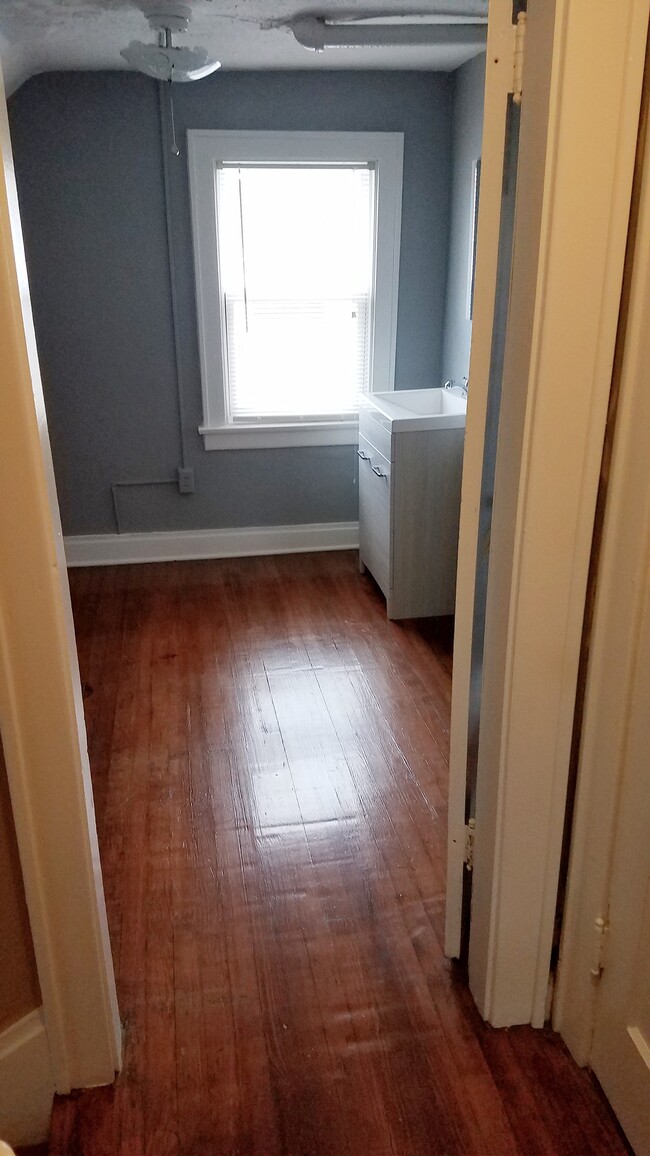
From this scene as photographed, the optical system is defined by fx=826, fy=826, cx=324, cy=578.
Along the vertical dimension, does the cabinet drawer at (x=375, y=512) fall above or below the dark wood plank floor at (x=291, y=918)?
above

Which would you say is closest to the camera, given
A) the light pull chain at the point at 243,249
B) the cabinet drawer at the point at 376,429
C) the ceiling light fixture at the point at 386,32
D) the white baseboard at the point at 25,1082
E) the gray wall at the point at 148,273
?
the white baseboard at the point at 25,1082

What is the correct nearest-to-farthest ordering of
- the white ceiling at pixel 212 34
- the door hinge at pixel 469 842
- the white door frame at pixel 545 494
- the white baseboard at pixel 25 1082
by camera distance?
the white door frame at pixel 545 494, the white baseboard at pixel 25 1082, the door hinge at pixel 469 842, the white ceiling at pixel 212 34

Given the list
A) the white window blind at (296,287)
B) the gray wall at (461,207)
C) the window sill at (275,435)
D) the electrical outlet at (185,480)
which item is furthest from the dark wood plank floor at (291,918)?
the gray wall at (461,207)

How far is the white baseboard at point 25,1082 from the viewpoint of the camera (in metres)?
1.45

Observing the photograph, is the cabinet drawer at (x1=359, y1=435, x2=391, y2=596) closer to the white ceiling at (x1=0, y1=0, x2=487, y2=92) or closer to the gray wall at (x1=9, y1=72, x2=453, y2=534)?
the gray wall at (x1=9, y1=72, x2=453, y2=534)

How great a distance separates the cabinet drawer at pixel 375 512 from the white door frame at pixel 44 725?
2312 mm

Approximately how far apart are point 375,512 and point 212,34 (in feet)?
6.53

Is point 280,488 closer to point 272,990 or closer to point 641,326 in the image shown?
point 272,990

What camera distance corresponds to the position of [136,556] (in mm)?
4402

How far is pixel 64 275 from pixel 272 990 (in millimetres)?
3352

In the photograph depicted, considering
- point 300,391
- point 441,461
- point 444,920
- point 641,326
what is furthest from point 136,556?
point 641,326

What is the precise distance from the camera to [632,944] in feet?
4.57

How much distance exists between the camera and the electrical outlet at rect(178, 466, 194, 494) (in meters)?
4.29

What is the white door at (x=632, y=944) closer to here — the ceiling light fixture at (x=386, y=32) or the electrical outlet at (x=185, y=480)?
the ceiling light fixture at (x=386, y=32)
